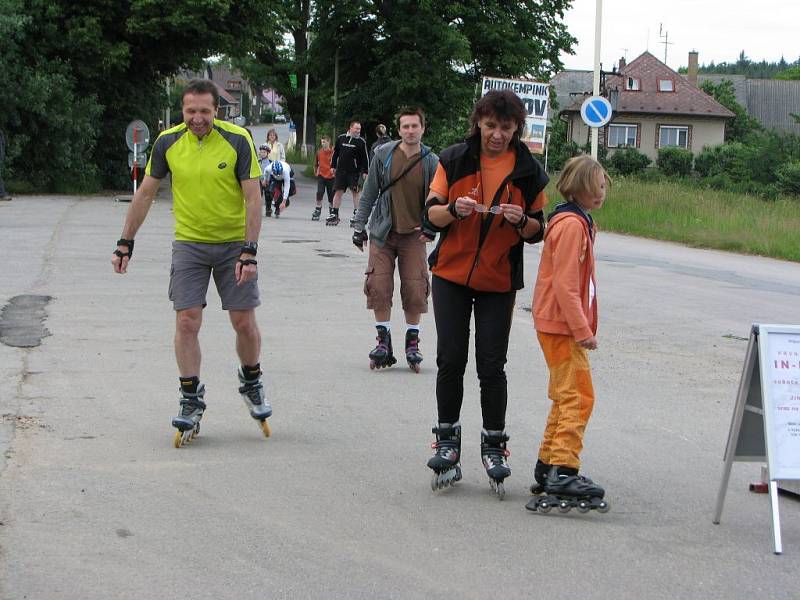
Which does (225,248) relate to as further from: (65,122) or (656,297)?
(65,122)

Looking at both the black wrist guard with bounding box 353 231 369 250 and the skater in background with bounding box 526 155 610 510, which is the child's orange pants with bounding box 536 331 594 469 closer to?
the skater in background with bounding box 526 155 610 510

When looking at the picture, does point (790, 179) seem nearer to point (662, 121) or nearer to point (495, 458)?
point (662, 121)

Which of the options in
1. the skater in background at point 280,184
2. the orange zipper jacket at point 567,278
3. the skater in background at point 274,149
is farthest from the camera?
the skater in background at point 274,149

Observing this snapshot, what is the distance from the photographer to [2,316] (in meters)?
10.7

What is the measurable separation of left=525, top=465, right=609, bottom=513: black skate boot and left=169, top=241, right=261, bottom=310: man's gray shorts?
2.02 meters

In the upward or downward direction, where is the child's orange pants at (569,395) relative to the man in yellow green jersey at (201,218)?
downward

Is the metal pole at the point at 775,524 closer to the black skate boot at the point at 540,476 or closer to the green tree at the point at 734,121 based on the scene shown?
the black skate boot at the point at 540,476

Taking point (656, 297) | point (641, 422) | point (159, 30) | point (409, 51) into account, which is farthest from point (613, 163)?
point (641, 422)

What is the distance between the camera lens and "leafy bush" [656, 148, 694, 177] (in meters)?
79.9

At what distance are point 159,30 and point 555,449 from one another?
30511 mm

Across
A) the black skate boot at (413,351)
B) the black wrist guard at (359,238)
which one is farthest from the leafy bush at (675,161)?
the black skate boot at (413,351)

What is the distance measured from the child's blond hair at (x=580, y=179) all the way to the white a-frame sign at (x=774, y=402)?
0.92 m

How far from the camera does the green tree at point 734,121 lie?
91.2 meters

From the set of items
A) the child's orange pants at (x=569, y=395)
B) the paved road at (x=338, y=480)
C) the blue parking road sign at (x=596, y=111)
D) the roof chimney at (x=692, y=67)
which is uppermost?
the roof chimney at (x=692, y=67)
